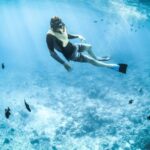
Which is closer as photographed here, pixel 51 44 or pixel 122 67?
pixel 51 44

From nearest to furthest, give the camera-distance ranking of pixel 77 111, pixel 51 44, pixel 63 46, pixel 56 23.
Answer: pixel 56 23 < pixel 51 44 < pixel 63 46 < pixel 77 111

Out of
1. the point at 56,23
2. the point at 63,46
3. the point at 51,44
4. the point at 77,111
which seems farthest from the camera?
the point at 77,111

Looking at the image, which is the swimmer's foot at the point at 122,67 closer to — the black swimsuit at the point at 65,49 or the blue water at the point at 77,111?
the black swimsuit at the point at 65,49

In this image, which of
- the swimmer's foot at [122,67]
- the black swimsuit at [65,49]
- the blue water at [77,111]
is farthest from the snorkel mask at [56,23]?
the blue water at [77,111]

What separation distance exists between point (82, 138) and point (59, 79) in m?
10.2

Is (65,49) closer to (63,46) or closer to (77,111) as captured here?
(63,46)

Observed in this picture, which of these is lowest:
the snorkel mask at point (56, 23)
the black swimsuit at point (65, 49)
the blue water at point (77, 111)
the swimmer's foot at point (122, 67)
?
the blue water at point (77, 111)

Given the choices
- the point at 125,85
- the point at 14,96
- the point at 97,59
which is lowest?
the point at 14,96

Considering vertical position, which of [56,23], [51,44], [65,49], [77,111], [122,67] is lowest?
[77,111]

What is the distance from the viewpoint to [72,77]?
23.4 metres

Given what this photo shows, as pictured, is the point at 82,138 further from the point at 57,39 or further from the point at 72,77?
the point at 72,77

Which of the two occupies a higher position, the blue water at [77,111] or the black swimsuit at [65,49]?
the black swimsuit at [65,49]

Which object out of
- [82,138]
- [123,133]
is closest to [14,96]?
[82,138]

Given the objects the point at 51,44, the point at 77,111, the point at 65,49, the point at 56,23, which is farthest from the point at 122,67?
the point at 77,111
